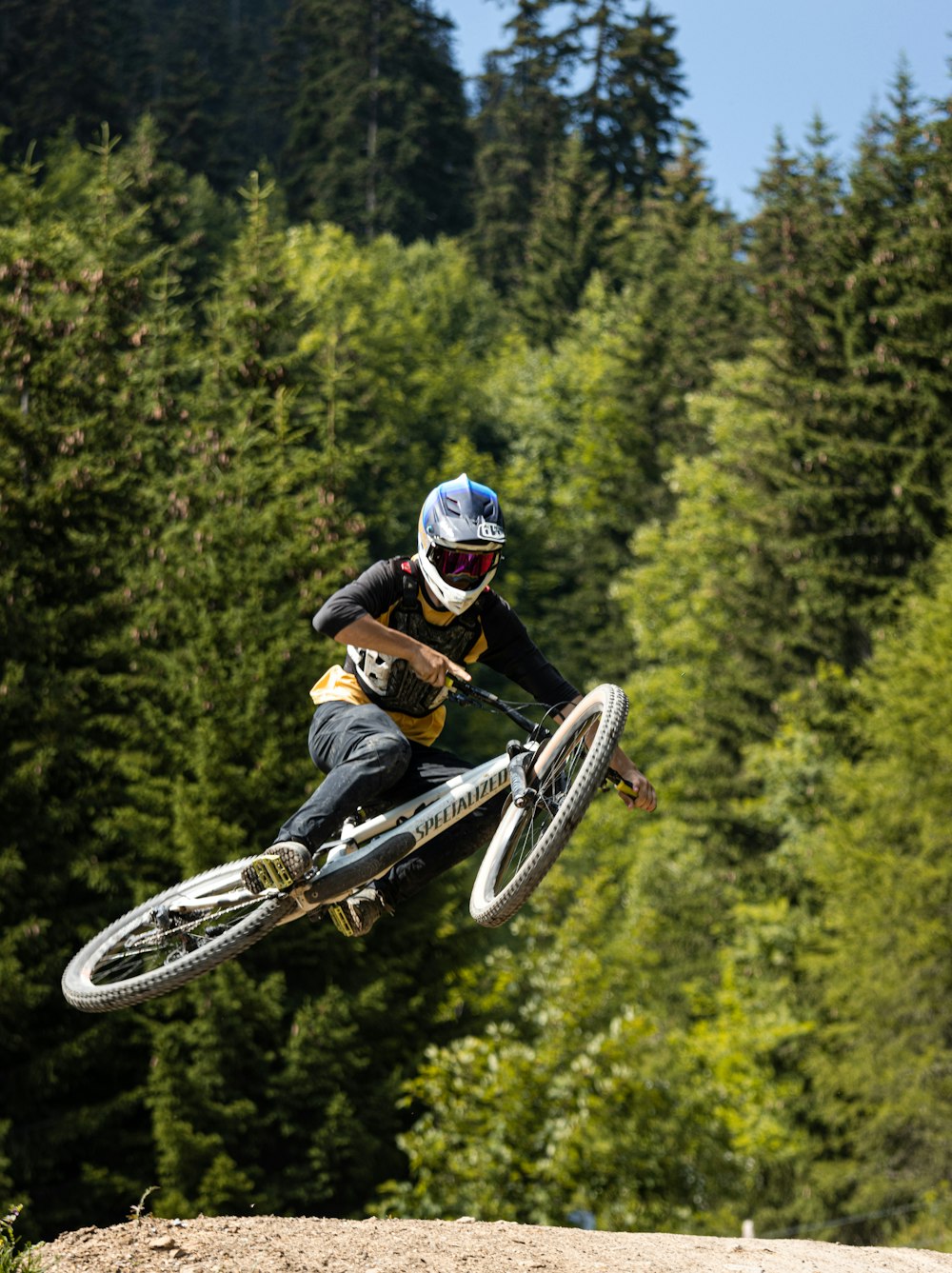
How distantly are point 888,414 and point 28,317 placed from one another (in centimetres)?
1916

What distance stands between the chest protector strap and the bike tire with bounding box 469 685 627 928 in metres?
0.72

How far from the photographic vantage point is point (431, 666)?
8.08 m

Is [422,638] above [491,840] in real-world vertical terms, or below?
above

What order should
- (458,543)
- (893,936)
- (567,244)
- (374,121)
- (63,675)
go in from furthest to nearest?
(374,121) < (567,244) < (893,936) < (63,675) < (458,543)

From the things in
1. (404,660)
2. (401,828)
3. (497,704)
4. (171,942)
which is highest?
(404,660)

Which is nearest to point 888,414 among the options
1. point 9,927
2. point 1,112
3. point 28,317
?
point 28,317

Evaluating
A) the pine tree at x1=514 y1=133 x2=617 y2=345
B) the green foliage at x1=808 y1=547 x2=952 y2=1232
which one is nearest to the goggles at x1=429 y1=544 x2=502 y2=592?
the green foliage at x1=808 y1=547 x2=952 y2=1232

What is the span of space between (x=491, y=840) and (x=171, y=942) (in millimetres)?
1927

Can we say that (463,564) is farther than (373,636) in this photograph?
Yes

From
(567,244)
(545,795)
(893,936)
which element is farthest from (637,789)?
(567,244)

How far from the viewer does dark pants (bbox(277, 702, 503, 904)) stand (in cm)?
815

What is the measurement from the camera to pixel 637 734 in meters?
44.3

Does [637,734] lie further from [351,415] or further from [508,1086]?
[508,1086]

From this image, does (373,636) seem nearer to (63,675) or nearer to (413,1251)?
(413,1251)
